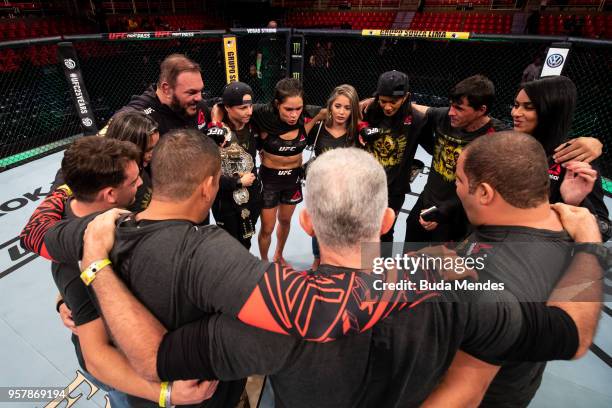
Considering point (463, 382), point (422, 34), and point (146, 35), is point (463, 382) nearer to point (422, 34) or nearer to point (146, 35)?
point (422, 34)

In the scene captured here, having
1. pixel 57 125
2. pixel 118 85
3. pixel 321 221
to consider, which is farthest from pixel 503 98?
pixel 57 125

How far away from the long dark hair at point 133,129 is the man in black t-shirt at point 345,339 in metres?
1.02

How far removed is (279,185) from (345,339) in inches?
77.1

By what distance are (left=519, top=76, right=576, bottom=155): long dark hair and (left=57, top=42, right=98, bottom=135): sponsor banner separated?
485 cm

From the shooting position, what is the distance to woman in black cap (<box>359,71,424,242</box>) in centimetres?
230

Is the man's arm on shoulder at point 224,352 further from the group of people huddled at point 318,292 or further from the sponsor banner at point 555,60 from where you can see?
the sponsor banner at point 555,60

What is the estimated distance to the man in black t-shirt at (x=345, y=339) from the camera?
0.78 metres

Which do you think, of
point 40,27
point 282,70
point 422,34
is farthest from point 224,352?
point 40,27

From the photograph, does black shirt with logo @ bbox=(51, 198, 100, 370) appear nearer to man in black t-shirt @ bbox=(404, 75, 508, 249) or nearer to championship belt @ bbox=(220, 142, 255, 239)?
championship belt @ bbox=(220, 142, 255, 239)

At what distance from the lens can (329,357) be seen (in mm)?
782

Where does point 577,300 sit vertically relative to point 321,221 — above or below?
below

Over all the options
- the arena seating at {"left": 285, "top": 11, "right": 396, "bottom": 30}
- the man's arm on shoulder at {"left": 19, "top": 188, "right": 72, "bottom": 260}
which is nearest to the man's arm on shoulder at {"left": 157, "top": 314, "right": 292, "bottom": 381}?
the man's arm on shoulder at {"left": 19, "top": 188, "right": 72, "bottom": 260}

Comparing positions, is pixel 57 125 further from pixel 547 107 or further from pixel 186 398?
A: pixel 547 107

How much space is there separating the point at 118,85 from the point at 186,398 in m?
6.94
